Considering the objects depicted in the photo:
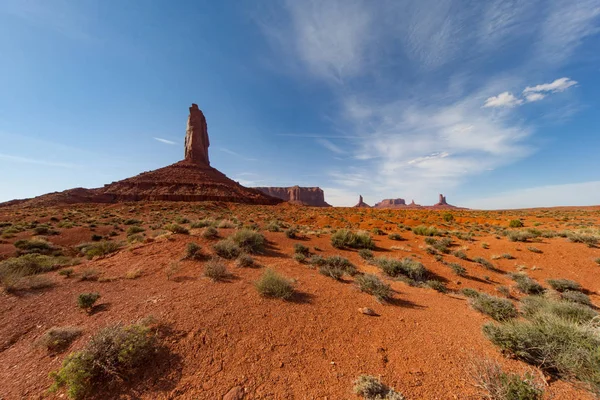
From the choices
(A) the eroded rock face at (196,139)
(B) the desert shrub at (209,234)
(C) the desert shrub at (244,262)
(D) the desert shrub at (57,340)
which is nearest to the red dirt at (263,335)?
(D) the desert shrub at (57,340)

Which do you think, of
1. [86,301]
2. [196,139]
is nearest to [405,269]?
[86,301]

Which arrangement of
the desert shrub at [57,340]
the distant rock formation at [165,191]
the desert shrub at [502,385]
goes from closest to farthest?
the desert shrub at [502,385]
the desert shrub at [57,340]
the distant rock formation at [165,191]

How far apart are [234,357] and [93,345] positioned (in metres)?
2.14

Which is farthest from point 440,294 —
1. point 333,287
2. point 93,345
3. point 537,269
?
point 93,345

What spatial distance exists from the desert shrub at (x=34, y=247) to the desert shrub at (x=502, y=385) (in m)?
18.3

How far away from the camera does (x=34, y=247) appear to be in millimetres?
11555

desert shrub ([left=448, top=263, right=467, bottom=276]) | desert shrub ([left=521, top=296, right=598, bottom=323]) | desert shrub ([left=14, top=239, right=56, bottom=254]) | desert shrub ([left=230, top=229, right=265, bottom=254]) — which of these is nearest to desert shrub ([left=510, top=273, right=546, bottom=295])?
desert shrub ([left=448, top=263, right=467, bottom=276])

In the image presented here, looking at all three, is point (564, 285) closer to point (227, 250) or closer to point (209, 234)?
point (227, 250)

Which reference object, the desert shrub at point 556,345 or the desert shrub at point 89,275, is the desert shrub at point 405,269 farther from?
the desert shrub at point 89,275

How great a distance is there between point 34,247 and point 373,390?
59.4ft

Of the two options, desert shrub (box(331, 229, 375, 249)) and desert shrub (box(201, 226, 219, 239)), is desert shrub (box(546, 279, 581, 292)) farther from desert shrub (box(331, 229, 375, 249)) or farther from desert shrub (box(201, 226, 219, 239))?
desert shrub (box(201, 226, 219, 239))

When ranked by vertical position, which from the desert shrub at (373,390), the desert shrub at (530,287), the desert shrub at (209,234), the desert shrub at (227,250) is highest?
the desert shrub at (209,234)

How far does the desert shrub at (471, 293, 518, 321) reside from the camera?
17.0 feet

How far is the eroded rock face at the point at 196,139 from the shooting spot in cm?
7025
